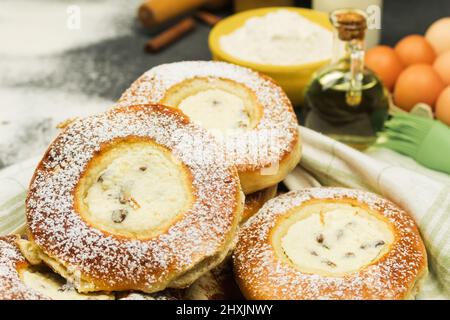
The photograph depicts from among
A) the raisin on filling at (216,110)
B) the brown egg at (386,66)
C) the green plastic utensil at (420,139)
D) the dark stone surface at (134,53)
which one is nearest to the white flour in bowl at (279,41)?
the brown egg at (386,66)

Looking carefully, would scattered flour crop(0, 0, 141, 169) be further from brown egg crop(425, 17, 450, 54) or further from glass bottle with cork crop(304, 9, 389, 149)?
brown egg crop(425, 17, 450, 54)

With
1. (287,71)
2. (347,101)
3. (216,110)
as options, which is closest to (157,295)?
(216,110)

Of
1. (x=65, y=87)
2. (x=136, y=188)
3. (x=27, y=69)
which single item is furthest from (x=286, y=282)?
(x=27, y=69)

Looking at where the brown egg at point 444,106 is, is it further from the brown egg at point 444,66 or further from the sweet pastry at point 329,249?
the sweet pastry at point 329,249

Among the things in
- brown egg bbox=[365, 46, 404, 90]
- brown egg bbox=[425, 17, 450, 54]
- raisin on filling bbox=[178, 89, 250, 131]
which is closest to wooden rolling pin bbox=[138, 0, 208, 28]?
brown egg bbox=[365, 46, 404, 90]

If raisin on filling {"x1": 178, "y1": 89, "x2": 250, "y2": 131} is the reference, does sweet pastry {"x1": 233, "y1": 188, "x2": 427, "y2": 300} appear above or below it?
below
